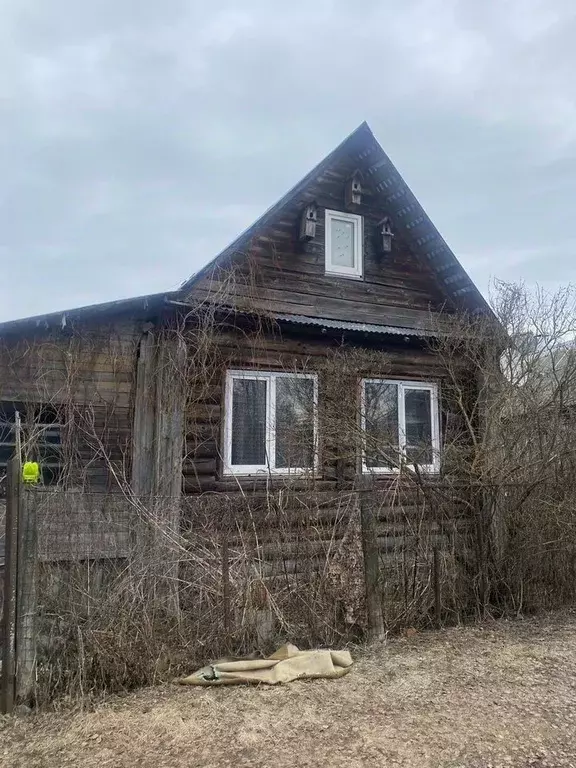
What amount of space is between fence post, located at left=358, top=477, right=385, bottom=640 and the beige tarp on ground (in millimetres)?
679

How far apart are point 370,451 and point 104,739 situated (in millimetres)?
4997

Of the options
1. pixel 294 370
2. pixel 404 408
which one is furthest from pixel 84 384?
pixel 404 408

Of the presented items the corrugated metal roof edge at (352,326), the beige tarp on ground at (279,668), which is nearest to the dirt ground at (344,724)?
the beige tarp on ground at (279,668)

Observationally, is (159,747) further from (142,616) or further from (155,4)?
(155,4)

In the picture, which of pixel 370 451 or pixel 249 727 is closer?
pixel 249 727

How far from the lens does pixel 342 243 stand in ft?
36.7

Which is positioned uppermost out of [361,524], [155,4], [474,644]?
[155,4]

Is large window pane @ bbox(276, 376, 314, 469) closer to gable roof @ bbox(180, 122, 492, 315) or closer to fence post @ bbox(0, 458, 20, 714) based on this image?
gable roof @ bbox(180, 122, 492, 315)

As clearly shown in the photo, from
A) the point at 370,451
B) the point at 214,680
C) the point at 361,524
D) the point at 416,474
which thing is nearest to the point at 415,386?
the point at 370,451

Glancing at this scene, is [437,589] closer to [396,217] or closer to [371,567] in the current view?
[371,567]

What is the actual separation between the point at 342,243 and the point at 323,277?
0.90 metres

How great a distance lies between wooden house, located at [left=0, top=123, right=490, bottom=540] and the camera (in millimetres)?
8273

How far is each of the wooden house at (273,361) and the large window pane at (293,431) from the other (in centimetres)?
2

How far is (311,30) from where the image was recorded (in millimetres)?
13039
